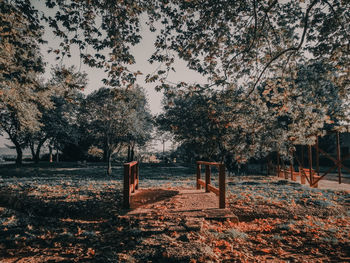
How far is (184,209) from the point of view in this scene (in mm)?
5992

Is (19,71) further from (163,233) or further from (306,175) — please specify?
(306,175)

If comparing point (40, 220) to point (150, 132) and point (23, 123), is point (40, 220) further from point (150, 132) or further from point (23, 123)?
point (150, 132)

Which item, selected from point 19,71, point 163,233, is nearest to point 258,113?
point 163,233

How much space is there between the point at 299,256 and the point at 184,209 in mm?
2975

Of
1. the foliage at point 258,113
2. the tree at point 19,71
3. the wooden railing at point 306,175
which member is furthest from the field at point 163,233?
the wooden railing at point 306,175

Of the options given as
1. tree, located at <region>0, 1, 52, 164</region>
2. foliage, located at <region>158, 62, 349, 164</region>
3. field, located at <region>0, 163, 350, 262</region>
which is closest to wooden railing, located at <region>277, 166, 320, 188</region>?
foliage, located at <region>158, 62, 349, 164</region>

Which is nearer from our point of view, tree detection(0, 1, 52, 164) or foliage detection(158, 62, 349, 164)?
tree detection(0, 1, 52, 164)

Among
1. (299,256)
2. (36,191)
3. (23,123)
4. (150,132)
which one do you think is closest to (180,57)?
(299,256)

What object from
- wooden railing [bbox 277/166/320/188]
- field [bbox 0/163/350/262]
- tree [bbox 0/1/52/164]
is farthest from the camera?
wooden railing [bbox 277/166/320/188]

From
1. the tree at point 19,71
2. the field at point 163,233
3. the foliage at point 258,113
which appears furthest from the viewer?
the foliage at point 258,113

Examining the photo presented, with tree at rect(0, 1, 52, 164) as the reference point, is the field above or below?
below

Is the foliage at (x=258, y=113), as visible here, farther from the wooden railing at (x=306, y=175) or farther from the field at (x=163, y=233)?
the field at (x=163, y=233)

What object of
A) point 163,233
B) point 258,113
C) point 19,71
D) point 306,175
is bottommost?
point 163,233

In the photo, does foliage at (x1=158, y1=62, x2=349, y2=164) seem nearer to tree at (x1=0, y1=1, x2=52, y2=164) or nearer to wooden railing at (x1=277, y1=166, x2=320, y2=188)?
wooden railing at (x1=277, y1=166, x2=320, y2=188)
